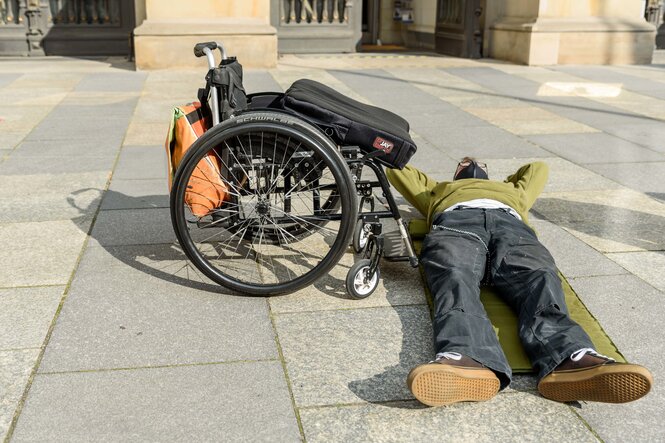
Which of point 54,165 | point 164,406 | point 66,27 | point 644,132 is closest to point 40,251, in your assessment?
point 164,406

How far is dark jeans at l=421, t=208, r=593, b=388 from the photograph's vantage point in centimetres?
312

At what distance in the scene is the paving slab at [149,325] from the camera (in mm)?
3355

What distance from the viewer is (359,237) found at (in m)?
4.48

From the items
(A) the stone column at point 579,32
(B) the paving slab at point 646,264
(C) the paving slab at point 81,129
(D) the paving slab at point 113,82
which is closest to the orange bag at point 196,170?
(B) the paving slab at point 646,264

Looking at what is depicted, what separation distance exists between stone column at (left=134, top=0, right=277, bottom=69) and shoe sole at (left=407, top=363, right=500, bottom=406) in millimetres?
9949

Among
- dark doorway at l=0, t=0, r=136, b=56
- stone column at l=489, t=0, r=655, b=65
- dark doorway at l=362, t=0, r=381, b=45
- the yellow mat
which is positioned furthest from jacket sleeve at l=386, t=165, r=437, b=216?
dark doorway at l=362, t=0, r=381, b=45

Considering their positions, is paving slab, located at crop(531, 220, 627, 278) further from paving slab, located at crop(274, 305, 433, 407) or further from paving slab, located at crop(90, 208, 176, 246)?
paving slab, located at crop(90, 208, 176, 246)

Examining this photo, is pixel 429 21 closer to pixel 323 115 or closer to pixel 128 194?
pixel 128 194

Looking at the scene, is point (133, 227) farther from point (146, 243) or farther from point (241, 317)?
point (241, 317)

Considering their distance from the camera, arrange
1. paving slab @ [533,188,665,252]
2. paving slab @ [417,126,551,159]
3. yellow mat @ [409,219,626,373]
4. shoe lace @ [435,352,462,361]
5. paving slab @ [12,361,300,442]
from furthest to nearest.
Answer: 1. paving slab @ [417,126,551,159]
2. paving slab @ [533,188,665,252]
3. yellow mat @ [409,219,626,373]
4. shoe lace @ [435,352,462,361]
5. paving slab @ [12,361,300,442]

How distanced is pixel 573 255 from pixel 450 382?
6.43 ft

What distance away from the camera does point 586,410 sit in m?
3.00

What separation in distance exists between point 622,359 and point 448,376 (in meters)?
0.76

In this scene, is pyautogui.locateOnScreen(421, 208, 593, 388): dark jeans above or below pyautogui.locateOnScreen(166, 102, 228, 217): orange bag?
below
